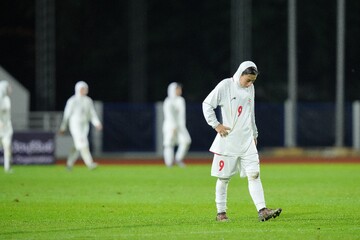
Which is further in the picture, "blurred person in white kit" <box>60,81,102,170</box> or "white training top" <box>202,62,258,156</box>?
"blurred person in white kit" <box>60,81,102,170</box>

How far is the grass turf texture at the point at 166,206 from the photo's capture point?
1493 cm

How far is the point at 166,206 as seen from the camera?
19.3 metres

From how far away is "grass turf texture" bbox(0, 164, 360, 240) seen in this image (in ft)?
49.0

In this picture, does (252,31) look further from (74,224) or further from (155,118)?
(74,224)

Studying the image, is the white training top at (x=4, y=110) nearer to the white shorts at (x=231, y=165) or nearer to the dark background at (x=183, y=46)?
the white shorts at (x=231, y=165)

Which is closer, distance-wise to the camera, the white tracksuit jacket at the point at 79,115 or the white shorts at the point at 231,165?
the white shorts at the point at 231,165

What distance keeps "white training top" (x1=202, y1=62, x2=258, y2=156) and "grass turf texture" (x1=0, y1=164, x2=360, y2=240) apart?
3.41ft

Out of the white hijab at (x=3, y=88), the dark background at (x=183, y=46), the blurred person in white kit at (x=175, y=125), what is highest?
the dark background at (x=183, y=46)

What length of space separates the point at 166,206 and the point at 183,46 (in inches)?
1548

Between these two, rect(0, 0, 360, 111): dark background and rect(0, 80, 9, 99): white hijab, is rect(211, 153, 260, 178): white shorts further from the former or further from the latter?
rect(0, 0, 360, 111): dark background

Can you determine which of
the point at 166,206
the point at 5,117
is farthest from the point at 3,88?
the point at 166,206

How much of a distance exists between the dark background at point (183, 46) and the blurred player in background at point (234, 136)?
125 feet

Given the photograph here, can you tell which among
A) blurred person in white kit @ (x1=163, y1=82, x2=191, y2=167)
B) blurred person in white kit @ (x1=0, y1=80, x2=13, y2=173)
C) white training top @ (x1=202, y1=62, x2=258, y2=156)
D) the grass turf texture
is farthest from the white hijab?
white training top @ (x1=202, y1=62, x2=258, y2=156)

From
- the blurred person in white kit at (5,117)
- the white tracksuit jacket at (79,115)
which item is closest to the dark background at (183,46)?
the white tracksuit jacket at (79,115)
